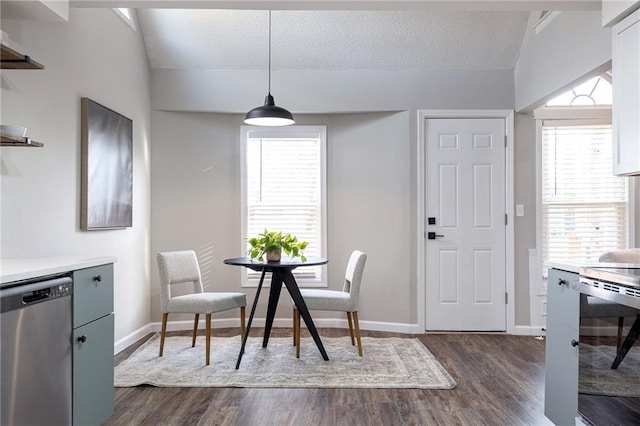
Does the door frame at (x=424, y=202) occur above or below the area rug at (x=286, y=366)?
above

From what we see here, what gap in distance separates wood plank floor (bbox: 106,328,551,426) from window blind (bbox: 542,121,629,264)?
1.70 m

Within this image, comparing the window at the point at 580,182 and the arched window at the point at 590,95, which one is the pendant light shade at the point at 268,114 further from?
the arched window at the point at 590,95

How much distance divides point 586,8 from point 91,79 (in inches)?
131

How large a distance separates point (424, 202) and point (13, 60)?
355 cm

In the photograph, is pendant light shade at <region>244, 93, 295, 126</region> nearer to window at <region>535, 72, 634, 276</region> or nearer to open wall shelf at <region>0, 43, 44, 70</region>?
open wall shelf at <region>0, 43, 44, 70</region>

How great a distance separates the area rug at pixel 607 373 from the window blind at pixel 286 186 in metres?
3.08

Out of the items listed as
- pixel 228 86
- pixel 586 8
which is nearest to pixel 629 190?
pixel 586 8

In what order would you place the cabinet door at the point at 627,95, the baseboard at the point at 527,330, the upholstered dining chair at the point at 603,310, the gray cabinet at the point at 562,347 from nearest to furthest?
1. the upholstered dining chair at the point at 603,310
2. the gray cabinet at the point at 562,347
3. the cabinet door at the point at 627,95
4. the baseboard at the point at 527,330

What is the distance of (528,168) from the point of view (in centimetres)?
475

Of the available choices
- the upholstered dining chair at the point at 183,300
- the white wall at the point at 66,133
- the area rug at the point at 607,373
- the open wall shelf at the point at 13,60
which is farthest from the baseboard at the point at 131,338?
the area rug at the point at 607,373

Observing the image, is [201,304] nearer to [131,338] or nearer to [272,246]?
[272,246]

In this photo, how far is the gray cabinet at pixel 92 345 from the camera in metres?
2.23

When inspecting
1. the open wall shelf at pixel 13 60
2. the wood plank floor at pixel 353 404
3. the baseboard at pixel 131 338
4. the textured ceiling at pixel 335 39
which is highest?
the textured ceiling at pixel 335 39

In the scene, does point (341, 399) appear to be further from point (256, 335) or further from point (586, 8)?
point (586, 8)
